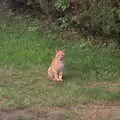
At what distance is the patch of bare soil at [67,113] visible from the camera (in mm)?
7230

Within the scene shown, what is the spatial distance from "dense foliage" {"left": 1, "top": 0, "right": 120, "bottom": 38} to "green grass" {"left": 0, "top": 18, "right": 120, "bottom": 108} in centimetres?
47

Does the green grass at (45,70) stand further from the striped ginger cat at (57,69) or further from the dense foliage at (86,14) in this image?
the dense foliage at (86,14)

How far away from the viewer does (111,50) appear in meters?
11.7

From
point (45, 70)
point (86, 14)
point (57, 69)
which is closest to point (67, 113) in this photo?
point (57, 69)

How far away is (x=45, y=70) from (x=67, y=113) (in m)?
2.56

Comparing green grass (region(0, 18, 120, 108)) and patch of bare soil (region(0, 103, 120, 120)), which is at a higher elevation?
green grass (region(0, 18, 120, 108))

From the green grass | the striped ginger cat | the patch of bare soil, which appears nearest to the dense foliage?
the green grass

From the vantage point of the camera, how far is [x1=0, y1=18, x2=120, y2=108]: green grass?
8188 millimetres

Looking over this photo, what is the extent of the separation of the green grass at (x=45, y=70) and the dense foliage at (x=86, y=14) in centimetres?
47

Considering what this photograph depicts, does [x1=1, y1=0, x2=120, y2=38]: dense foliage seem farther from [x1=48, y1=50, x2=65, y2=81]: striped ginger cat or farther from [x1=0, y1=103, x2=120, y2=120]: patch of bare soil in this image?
[x1=0, y1=103, x2=120, y2=120]: patch of bare soil

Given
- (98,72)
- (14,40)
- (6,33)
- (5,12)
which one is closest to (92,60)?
(98,72)

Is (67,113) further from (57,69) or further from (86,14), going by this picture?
(86,14)

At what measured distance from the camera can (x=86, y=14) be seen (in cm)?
1188

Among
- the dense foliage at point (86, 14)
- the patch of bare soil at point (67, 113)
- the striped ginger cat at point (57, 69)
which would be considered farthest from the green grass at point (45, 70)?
the dense foliage at point (86, 14)
